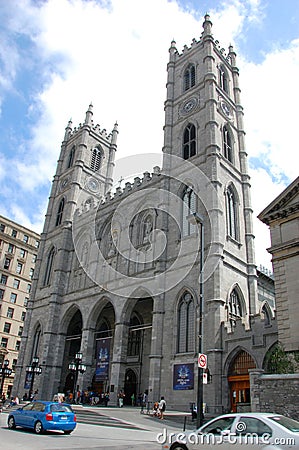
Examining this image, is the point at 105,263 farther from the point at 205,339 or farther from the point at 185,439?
the point at 185,439

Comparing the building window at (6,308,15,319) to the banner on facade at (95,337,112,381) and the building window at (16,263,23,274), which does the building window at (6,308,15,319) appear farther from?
the banner on facade at (95,337,112,381)

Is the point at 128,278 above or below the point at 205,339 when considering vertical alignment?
above

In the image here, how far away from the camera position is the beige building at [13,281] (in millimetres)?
57094

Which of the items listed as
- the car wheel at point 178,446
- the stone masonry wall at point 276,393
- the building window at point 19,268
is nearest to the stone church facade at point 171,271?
the stone masonry wall at point 276,393

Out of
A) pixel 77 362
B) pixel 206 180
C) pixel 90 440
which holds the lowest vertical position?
pixel 90 440

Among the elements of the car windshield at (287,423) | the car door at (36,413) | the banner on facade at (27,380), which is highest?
the banner on facade at (27,380)

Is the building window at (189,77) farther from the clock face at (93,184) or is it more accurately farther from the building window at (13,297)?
the building window at (13,297)

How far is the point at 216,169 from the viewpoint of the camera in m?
A: 32.3

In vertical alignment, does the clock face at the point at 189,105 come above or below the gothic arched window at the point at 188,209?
above

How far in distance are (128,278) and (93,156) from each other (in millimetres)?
26159

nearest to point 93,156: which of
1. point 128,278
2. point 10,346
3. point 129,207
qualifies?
point 129,207

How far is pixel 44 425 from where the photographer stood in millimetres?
14438

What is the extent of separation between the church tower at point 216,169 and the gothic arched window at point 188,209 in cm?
11

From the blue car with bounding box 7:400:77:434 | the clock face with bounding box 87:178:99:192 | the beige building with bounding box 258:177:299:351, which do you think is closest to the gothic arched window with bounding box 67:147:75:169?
the clock face with bounding box 87:178:99:192
